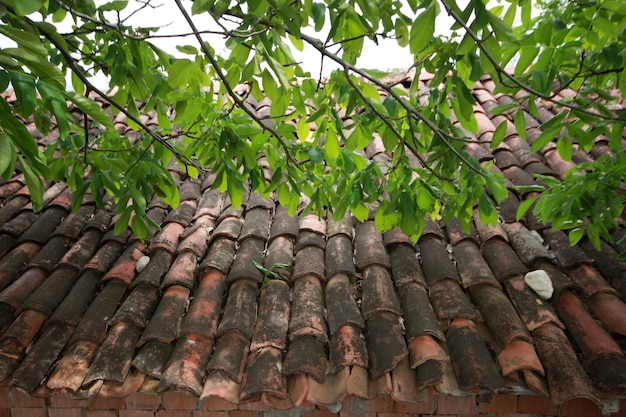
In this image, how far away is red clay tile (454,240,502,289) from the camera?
2129mm

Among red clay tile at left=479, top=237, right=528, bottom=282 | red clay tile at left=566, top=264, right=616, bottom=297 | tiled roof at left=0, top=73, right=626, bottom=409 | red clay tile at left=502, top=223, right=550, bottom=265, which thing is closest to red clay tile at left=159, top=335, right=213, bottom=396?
tiled roof at left=0, top=73, right=626, bottom=409

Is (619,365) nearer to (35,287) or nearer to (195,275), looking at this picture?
(195,275)

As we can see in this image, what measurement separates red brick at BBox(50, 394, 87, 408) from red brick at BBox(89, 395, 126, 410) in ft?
0.12

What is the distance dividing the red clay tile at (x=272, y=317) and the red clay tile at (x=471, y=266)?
911 millimetres

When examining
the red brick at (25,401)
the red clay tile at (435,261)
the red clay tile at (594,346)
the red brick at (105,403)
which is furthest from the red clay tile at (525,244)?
the red brick at (25,401)

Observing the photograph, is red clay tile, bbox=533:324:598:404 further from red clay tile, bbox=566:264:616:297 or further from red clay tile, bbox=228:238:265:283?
red clay tile, bbox=228:238:265:283

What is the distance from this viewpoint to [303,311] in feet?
6.70

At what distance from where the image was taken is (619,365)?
1.68 m

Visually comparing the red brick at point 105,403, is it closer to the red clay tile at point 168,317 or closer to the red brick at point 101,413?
the red brick at point 101,413

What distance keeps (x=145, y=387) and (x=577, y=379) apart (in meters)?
1.72

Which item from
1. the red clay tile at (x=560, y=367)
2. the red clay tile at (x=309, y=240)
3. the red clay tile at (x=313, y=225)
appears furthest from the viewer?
the red clay tile at (x=313, y=225)

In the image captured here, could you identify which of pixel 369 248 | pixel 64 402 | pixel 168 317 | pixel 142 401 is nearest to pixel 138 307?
pixel 168 317

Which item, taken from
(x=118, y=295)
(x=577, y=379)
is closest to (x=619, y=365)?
(x=577, y=379)

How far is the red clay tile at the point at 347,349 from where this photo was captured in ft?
5.76
